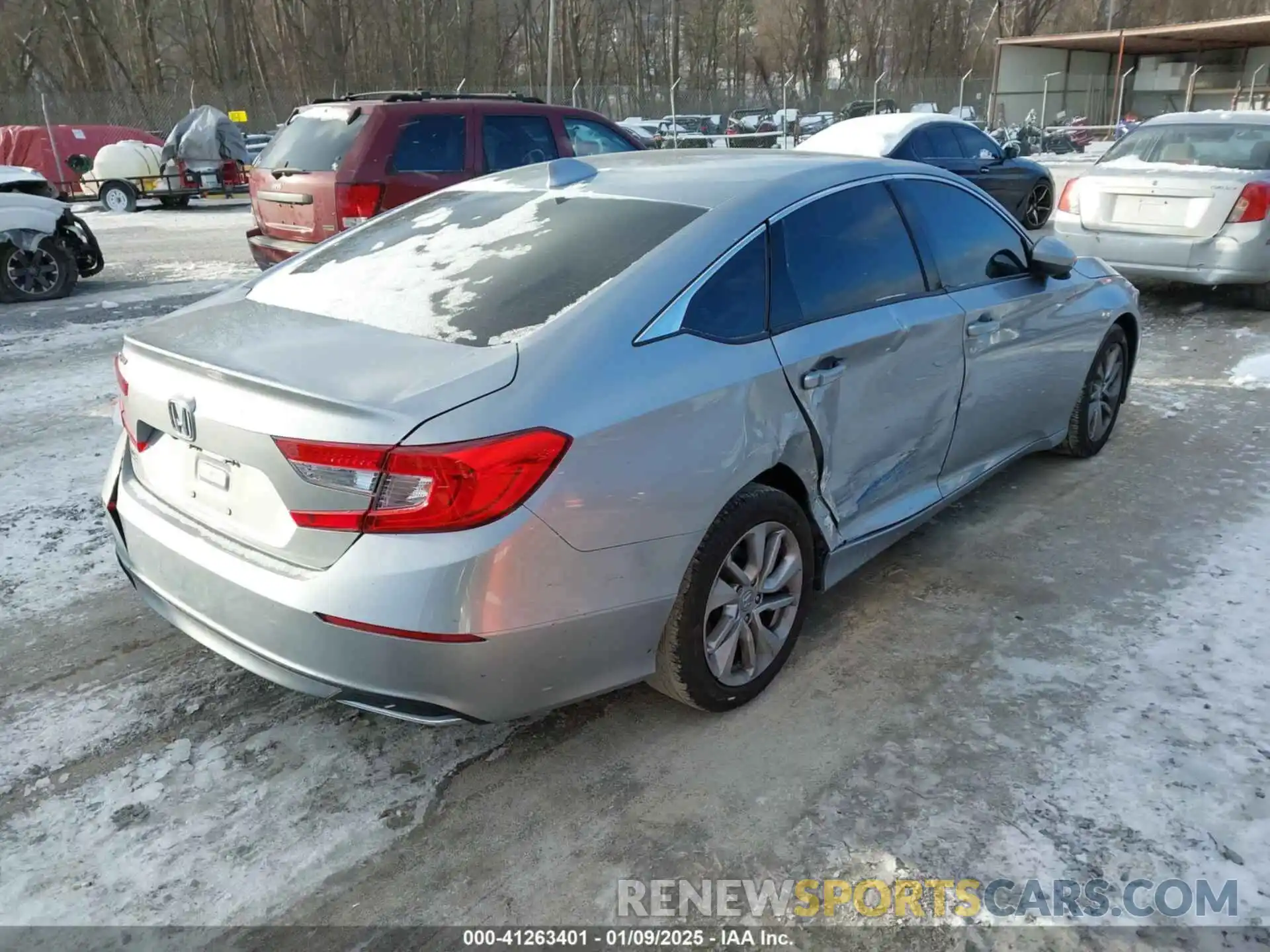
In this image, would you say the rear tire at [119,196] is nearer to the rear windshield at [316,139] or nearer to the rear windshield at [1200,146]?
the rear windshield at [316,139]

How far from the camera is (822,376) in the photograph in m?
3.04

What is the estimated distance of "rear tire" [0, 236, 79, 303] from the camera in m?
9.59

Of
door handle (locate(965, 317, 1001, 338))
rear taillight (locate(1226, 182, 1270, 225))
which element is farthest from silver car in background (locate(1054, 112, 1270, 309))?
door handle (locate(965, 317, 1001, 338))

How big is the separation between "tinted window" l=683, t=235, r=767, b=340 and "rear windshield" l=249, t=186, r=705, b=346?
0.21 metres

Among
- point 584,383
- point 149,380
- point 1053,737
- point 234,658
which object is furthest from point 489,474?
point 1053,737

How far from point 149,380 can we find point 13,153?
73.4 ft

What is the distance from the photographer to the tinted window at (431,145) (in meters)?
8.12

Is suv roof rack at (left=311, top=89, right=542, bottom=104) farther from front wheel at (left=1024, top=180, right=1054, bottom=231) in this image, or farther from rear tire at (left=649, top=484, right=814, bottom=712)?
front wheel at (left=1024, top=180, right=1054, bottom=231)

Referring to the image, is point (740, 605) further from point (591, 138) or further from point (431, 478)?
point (591, 138)

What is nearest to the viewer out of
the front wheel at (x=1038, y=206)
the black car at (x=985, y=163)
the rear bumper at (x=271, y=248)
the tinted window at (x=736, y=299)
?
the tinted window at (x=736, y=299)

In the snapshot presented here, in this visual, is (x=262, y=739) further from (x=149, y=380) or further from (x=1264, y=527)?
(x=1264, y=527)

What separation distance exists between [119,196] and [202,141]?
6.64 ft

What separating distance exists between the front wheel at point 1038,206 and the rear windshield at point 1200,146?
3.83m

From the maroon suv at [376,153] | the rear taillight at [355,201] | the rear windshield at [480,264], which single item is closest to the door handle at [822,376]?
the rear windshield at [480,264]
